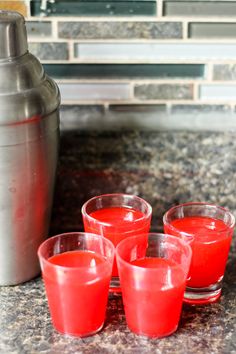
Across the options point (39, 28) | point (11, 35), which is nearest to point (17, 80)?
point (11, 35)

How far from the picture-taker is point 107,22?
3.50ft

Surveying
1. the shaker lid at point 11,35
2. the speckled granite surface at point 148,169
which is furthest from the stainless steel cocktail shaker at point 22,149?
the speckled granite surface at point 148,169

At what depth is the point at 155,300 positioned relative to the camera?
0.86m

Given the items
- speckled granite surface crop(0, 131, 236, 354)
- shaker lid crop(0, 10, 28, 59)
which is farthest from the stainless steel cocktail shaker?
speckled granite surface crop(0, 131, 236, 354)

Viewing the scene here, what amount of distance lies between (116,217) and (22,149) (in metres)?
0.18

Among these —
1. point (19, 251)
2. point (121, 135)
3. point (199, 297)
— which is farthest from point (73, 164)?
point (199, 297)

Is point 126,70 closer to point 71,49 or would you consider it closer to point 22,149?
point 71,49

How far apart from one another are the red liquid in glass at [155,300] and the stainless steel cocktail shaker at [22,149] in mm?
173

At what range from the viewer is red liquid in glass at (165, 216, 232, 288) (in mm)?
927

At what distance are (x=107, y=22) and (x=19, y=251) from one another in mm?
359

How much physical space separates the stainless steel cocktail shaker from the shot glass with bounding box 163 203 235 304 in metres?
0.17

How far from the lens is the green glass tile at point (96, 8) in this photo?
1056 mm

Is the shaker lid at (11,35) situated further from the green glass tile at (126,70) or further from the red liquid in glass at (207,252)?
the red liquid in glass at (207,252)

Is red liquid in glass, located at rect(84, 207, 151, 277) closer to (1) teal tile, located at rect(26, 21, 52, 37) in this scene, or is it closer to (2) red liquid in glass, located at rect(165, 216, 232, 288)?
(2) red liquid in glass, located at rect(165, 216, 232, 288)
